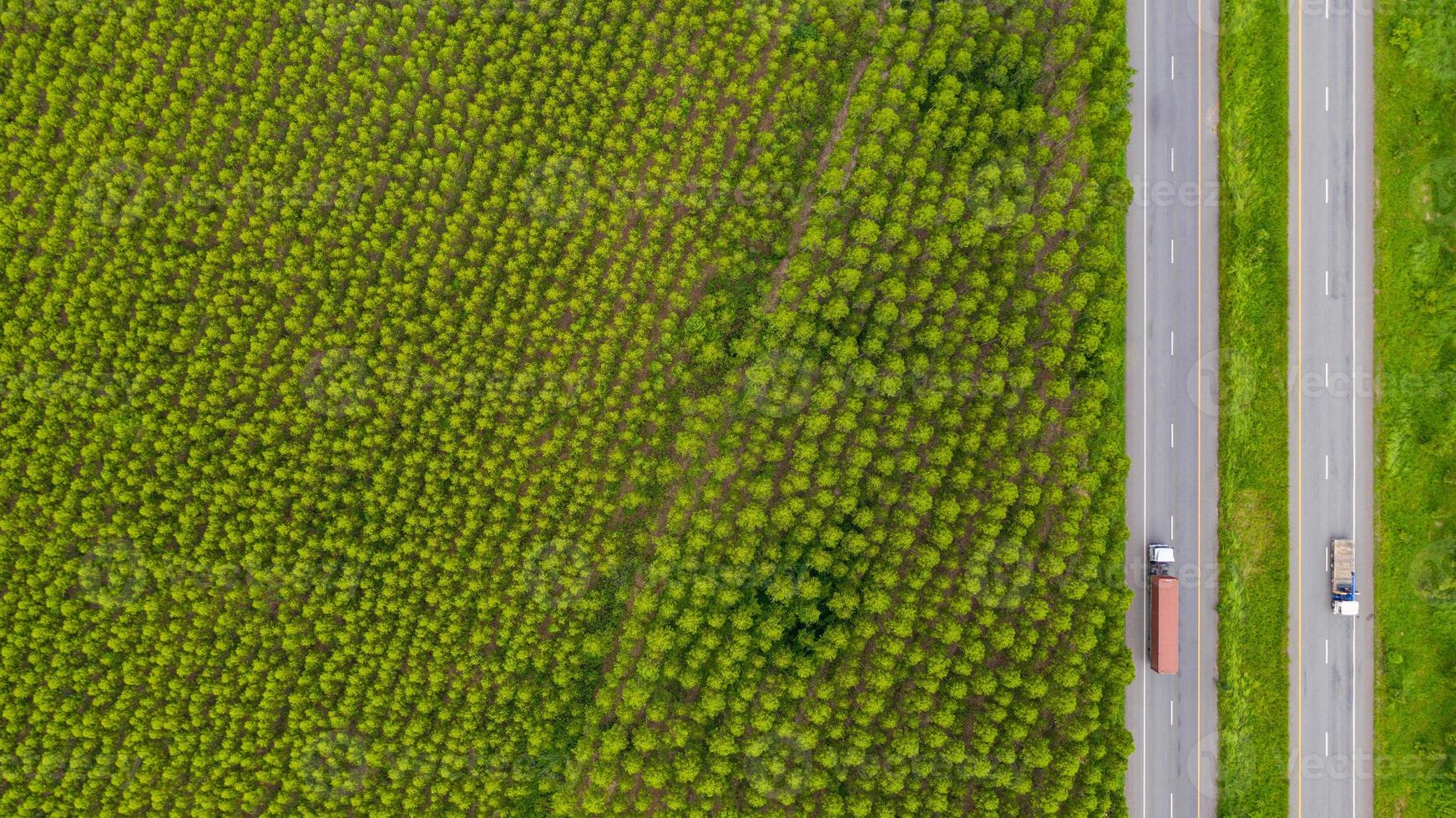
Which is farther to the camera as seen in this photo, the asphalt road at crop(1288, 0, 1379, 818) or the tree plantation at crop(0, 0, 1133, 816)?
the asphalt road at crop(1288, 0, 1379, 818)

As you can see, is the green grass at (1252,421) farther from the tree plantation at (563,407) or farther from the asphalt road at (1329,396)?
the tree plantation at (563,407)

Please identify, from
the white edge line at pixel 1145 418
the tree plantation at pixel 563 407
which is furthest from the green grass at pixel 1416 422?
the tree plantation at pixel 563 407

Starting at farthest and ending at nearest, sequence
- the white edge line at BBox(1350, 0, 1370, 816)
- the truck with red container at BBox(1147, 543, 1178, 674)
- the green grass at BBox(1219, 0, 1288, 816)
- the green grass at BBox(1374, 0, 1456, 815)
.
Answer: the white edge line at BBox(1350, 0, 1370, 816) < the green grass at BBox(1219, 0, 1288, 816) < the green grass at BBox(1374, 0, 1456, 815) < the truck with red container at BBox(1147, 543, 1178, 674)

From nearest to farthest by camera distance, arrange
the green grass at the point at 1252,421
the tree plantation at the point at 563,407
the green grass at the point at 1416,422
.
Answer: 1. the tree plantation at the point at 563,407
2. the green grass at the point at 1416,422
3. the green grass at the point at 1252,421

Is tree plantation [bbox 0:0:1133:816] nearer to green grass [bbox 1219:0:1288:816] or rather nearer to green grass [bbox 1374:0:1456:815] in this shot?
green grass [bbox 1219:0:1288:816]

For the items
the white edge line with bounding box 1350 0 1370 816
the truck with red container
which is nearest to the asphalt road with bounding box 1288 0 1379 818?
the white edge line with bounding box 1350 0 1370 816

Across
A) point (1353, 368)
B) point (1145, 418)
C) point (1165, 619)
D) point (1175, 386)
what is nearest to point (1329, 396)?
point (1353, 368)

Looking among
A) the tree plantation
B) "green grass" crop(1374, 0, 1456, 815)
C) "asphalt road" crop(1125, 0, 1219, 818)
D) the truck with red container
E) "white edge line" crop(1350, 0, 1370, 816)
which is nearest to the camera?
the tree plantation
